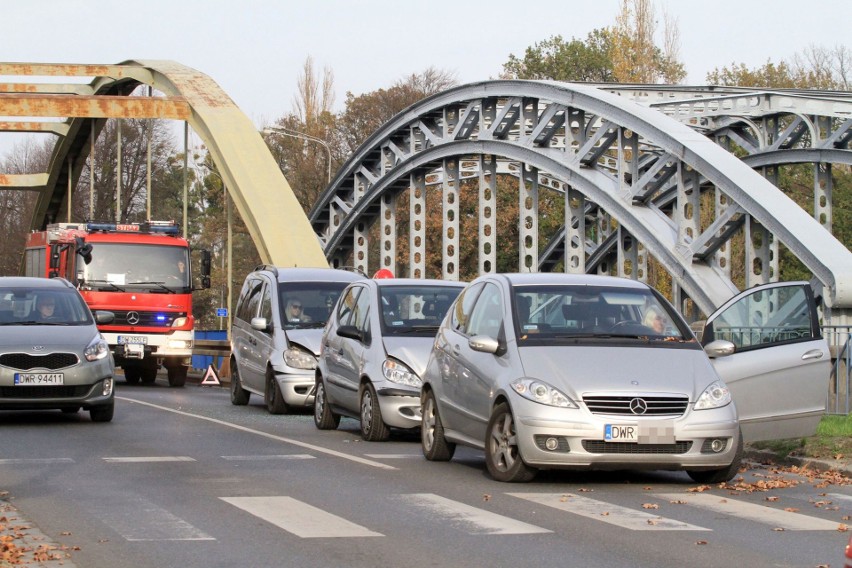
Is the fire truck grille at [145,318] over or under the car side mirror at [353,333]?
over

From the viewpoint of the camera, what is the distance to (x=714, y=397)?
36.1ft

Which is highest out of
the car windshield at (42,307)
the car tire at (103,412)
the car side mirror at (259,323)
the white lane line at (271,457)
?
the car windshield at (42,307)

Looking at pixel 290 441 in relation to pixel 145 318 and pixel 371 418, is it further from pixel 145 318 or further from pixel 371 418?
pixel 145 318

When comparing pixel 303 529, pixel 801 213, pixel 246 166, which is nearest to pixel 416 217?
pixel 246 166

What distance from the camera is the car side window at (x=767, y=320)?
12.5 m

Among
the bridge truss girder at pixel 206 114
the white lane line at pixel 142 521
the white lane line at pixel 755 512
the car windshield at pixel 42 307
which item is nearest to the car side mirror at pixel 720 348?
the white lane line at pixel 755 512

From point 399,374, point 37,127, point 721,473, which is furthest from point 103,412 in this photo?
point 37,127

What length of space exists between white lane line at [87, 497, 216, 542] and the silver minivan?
8.92 m

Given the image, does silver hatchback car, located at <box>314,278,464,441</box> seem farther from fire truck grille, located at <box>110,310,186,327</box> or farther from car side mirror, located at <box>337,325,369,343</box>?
fire truck grille, located at <box>110,310,186,327</box>

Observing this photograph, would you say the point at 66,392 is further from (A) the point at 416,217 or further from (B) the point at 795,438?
(A) the point at 416,217

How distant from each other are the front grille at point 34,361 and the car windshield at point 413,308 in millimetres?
3600

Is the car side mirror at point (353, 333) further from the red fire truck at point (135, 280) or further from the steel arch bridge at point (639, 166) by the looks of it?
the red fire truck at point (135, 280)

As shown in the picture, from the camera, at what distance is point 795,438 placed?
13008mm

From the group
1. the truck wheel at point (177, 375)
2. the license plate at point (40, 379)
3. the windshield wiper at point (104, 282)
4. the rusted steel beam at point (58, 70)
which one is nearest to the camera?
the license plate at point (40, 379)
